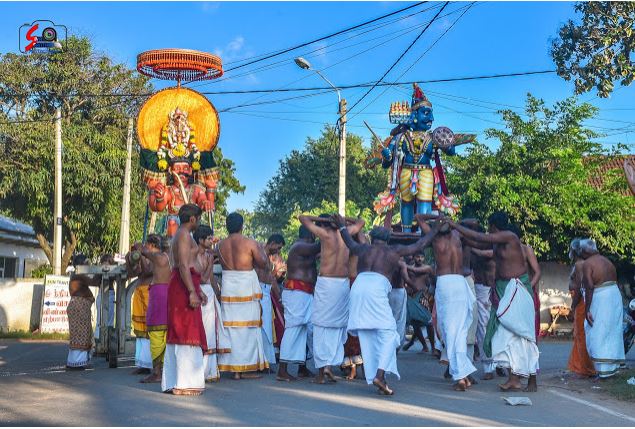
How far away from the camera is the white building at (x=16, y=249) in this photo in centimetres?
3043

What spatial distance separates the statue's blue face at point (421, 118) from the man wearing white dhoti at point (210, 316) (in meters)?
4.86

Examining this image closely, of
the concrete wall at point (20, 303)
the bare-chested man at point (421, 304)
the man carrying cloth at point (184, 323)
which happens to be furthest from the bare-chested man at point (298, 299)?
the concrete wall at point (20, 303)

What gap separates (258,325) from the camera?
33.0 ft

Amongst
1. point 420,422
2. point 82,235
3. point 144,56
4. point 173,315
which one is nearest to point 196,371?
point 173,315

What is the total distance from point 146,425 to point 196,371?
2154 millimetres

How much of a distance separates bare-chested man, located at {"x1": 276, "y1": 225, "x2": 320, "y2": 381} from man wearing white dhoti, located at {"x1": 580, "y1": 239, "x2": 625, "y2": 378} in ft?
11.3

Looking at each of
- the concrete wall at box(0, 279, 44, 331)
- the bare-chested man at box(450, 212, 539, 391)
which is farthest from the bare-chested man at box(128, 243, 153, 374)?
the concrete wall at box(0, 279, 44, 331)

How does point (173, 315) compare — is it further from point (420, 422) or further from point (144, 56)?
point (144, 56)

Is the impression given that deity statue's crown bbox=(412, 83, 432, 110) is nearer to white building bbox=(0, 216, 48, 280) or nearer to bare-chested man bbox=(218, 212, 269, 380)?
bare-chested man bbox=(218, 212, 269, 380)

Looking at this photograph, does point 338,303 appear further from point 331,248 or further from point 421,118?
point 421,118

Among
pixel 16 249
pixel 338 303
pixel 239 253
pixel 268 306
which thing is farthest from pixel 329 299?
pixel 16 249

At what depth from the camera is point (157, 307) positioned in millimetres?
10156

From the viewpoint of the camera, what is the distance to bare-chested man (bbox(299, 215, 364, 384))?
9672 millimetres

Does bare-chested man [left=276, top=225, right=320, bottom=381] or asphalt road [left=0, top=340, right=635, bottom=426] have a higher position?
bare-chested man [left=276, top=225, right=320, bottom=381]
